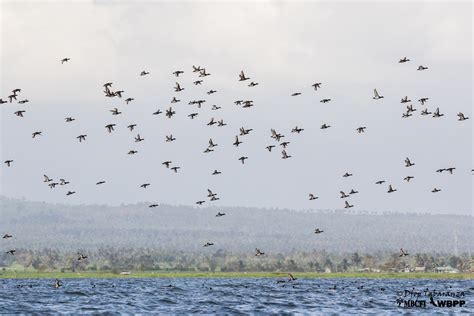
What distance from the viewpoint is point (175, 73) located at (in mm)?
111500

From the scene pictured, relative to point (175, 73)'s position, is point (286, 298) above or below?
below

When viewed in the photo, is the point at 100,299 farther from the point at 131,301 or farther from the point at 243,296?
the point at 243,296

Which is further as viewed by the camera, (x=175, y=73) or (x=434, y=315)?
(x=175, y=73)

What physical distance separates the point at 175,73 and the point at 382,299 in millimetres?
37252

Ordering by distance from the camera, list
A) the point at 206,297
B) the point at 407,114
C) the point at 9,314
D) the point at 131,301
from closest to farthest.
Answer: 1. the point at 9,314
2. the point at 407,114
3. the point at 131,301
4. the point at 206,297

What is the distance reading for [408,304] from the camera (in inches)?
4624

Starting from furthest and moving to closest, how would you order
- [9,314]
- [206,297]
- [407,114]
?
[206,297] → [407,114] → [9,314]

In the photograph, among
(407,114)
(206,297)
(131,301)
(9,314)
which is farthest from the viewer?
(206,297)

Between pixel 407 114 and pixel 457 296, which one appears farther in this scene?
pixel 457 296

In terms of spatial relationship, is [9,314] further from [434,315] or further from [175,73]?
[434,315]

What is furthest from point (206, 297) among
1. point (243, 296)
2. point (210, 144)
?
point (210, 144)

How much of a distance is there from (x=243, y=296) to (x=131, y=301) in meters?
17.4

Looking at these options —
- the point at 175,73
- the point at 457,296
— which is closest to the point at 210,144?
the point at 175,73

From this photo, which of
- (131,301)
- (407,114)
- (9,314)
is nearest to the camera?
(9,314)
